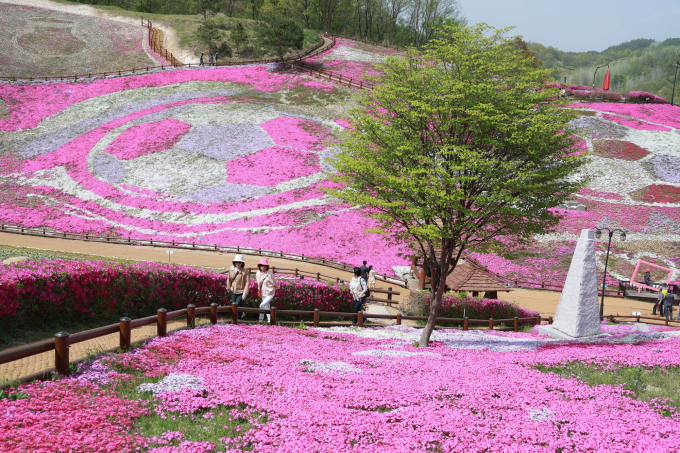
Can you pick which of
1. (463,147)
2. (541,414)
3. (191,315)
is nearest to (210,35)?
(463,147)

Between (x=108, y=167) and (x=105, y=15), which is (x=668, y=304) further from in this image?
(x=105, y=15)

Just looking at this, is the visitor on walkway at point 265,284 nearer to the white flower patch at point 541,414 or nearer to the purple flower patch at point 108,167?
the white flower patch at point 541,414

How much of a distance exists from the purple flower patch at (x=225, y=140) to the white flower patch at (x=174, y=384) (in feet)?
132

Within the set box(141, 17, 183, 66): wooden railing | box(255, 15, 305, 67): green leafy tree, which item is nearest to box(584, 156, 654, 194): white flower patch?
box(255, 15, 305, 67): green leafy tree

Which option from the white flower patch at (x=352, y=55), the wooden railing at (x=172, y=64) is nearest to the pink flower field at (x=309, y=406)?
the wooden railing at (x=172, y=64)

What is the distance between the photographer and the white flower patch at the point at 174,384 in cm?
768

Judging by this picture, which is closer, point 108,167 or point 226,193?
point 226,193

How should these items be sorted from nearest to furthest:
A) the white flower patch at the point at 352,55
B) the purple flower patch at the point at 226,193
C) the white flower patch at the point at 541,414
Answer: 1. the white flower patch at the point at 541,414
2. the purple flower patch at the point at 226,193
3. the white flower patch at the point at 352,55

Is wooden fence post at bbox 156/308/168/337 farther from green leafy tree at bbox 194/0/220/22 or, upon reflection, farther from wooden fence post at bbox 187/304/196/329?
green leafy tree at bbox 194/0/220/22

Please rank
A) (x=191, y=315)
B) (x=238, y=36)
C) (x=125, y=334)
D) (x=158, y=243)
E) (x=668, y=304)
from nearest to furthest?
1. (x=125, y=334)
2. (x=191, y=315)
3. (x=668, y=304)
4. (x=158, y=243)
5. (x=238, y=36)

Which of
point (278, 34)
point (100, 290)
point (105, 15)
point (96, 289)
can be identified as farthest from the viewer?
point (105, 15)

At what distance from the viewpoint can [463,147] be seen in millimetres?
15805

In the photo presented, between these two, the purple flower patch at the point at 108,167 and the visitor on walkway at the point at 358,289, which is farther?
the purple flower patch at the point at 108,167

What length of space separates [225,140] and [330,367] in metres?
42.3
